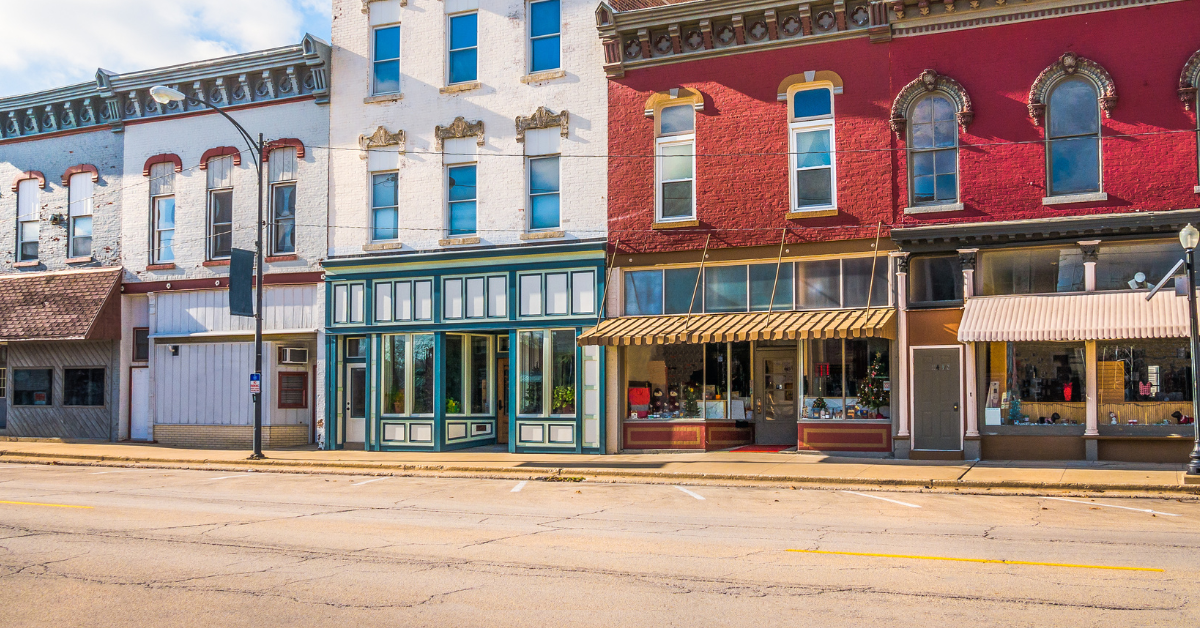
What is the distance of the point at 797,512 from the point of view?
43.6 feet

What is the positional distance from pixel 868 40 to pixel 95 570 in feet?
55.1

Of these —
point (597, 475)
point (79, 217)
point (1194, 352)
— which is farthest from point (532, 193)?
point (79, 217)

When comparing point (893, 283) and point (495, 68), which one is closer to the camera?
point (893, 283)

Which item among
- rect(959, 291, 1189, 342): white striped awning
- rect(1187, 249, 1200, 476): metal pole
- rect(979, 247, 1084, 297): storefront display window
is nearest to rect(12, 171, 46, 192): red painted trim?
rect(959, 291, 1189, 342): white striped awning

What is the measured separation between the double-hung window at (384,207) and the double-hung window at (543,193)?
3.65m

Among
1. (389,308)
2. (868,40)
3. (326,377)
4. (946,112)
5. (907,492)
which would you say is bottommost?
(907,492)

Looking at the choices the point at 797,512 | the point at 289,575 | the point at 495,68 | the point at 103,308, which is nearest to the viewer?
the point at 289,575

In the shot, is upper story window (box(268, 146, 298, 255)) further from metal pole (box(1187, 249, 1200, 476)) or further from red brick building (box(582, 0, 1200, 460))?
metal pole (box(1187, 249, 1200, 476))

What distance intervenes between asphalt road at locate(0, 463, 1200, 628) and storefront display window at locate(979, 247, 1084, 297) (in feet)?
17.8

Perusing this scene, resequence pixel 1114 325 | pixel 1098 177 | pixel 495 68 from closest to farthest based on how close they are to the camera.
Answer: pixel 1114 325
pixel 1098 177
pixel 495 68

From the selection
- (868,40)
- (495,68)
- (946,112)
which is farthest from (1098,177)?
(495,68)

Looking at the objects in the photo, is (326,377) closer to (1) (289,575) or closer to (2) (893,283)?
(2) (893,283)

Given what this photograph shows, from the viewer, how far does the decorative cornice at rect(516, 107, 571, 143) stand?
2300 cm

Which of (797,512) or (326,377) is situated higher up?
(326,377)
